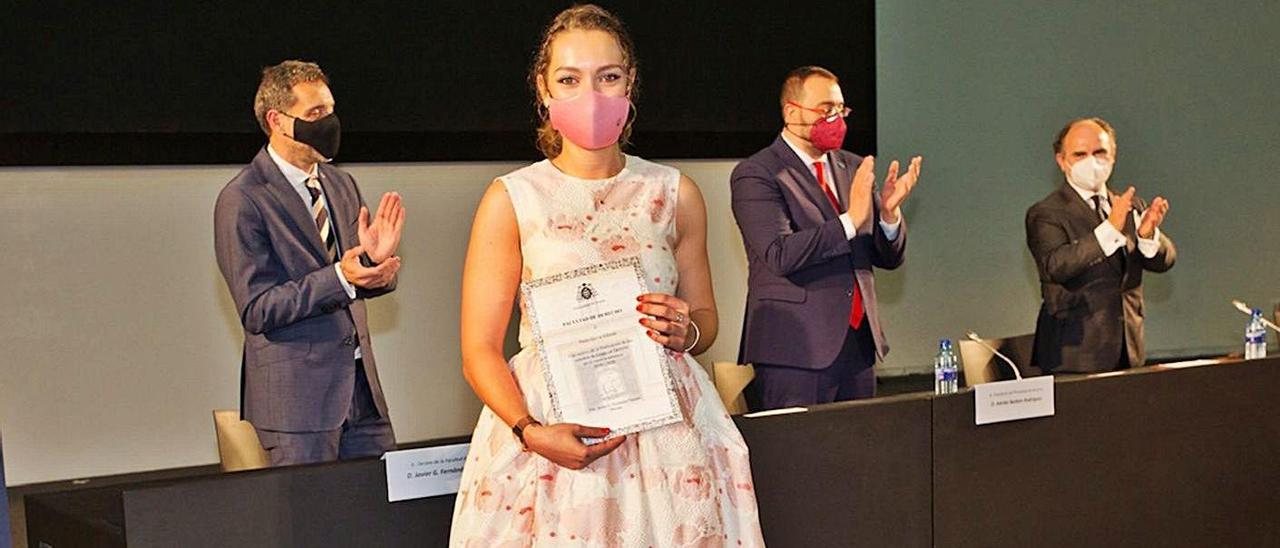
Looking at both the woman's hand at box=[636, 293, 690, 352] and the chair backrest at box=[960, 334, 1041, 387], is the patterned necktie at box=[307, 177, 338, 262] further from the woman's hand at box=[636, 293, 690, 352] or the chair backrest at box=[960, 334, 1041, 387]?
the chair backrest at box=[960, 334, 1041, 387]

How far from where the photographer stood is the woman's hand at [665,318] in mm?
2230

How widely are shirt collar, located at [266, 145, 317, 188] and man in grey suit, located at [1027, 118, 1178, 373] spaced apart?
2282 millimetres

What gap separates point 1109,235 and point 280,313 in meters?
2.46

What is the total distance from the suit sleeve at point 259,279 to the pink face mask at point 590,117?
121 centimetres

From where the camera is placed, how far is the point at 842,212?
4223mm

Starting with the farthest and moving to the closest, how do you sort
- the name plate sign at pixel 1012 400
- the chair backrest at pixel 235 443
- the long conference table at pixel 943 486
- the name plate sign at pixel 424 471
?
the name plate sign at pixel 1012 400 < the chair backrest at pixel 235 443 < the name plate sign at pixel 424 471 < the long conference table at pixel 943 486

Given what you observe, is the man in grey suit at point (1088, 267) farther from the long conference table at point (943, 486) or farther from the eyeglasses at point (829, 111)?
the eyeglasses at point (829, 111)

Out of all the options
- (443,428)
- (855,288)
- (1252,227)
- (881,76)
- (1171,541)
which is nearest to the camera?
(1171,541)

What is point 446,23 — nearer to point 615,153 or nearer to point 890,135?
point 890,135

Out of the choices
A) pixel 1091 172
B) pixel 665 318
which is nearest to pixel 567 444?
pixel 665 318

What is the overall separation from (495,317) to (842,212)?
2.10m

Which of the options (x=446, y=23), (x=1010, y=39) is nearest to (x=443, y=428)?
(x=446, y=23)

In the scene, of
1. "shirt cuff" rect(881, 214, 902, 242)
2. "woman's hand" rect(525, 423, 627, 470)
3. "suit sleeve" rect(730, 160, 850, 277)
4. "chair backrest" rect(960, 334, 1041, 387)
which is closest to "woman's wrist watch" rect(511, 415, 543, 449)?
"woman's hand" rect(525, 423, 627, 470)

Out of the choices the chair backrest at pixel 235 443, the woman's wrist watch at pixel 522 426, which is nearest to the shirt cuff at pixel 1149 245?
the chair backrest at pixel 235 443
